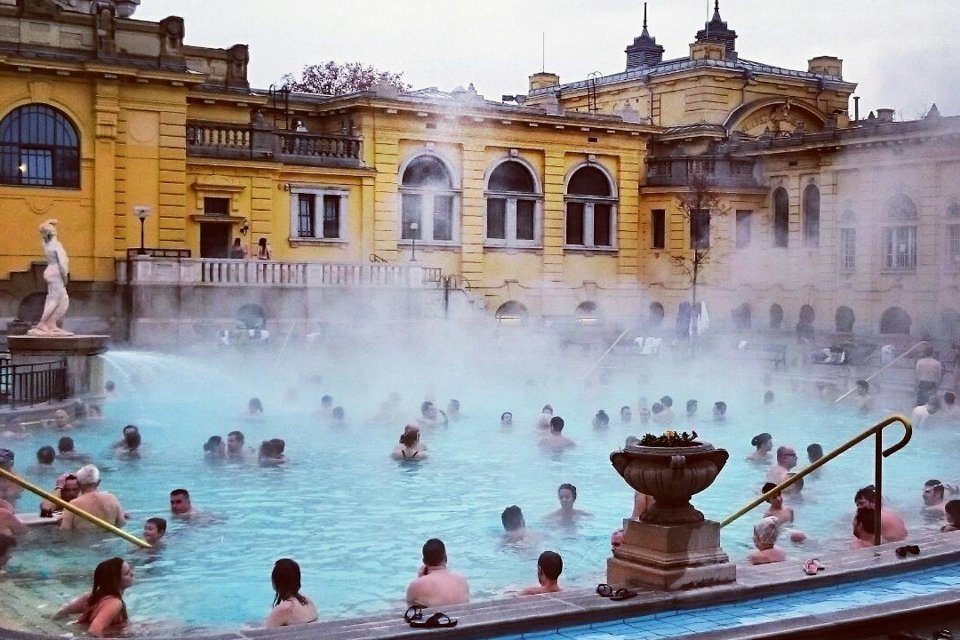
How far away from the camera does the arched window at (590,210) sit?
46.8 meters

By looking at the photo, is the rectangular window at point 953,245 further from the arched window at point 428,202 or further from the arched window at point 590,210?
the arched window at point 428,202

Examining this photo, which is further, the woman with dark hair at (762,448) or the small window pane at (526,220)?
the small window pane at (526,220)

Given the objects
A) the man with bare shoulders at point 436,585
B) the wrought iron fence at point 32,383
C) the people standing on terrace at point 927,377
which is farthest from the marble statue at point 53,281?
the people standing on terrace at point 927,377

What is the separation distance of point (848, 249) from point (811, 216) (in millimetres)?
2331

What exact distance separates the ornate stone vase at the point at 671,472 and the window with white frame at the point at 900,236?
34.8 metres

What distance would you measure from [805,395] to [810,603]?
21300mm

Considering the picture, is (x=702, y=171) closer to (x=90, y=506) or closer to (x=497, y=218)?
(x=497, y=218)

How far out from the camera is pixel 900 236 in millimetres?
42219

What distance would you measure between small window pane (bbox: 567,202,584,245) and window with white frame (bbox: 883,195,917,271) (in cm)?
1061

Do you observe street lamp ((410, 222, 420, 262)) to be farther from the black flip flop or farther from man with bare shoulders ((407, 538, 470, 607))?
the black flip flop

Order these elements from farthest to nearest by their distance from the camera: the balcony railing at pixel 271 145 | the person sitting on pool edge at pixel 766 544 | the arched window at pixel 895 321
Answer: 1. the arched window at pixel 895 321
2. the balcony railing at pixel 271 145
3. the person sitting on pool edge at pixel 766 544

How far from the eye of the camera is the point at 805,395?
2925 centimetres

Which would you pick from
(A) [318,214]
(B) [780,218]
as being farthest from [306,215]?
(B) [780,218]

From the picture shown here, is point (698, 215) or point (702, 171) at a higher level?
point (702, 171)
